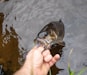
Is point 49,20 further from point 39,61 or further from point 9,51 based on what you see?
point 39,61

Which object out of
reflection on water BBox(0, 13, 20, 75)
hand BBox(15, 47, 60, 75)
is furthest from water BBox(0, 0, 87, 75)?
hand BBox(15, 47, 60, 75)

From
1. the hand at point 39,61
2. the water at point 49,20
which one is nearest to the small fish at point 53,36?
the water at point 49,20

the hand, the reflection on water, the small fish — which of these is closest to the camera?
the hand

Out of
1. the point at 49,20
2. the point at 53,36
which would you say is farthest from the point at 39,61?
the point at 49,20

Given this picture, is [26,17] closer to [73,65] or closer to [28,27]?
[28,27]

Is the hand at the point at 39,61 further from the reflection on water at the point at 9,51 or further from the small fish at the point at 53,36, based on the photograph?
the reflection on water at the point at 9,51

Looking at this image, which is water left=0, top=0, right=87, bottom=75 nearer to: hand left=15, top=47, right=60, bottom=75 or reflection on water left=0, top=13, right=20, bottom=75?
reflection on water left=0, top=13, right=20, bottom=75
